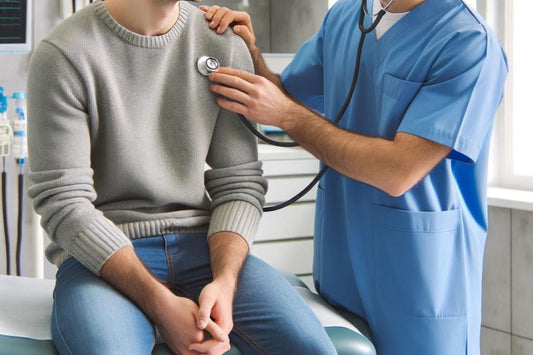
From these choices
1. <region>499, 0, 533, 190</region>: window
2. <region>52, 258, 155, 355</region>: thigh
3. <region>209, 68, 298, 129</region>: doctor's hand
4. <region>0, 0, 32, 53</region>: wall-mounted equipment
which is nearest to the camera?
<region>52, 258, 155, 355</region>: thigh

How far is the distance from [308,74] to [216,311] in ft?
2.51

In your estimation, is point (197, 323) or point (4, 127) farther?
point (4, 127)

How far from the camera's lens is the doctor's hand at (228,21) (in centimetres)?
146

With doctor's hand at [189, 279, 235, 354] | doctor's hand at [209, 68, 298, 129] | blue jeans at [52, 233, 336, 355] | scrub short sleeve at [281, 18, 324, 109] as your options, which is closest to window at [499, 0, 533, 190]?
scrub short sleeve at [281, 18, 324, 109]

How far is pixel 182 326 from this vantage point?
1162mm

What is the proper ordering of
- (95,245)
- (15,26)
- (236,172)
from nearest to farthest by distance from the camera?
(95,245), (236,172), (15,26)

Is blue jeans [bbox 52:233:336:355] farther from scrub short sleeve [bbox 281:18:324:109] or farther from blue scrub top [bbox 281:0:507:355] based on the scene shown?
scrub short sleeve [bbox 281:18:324:109]

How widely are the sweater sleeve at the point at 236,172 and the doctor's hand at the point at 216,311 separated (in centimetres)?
17

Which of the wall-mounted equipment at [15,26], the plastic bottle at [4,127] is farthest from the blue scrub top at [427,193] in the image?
the wall-mounted equipment at [15,26]

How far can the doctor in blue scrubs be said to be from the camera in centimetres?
135

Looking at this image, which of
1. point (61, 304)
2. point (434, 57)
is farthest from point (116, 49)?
point (434, 57)

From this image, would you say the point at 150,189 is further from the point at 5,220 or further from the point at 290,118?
the point at 5,220

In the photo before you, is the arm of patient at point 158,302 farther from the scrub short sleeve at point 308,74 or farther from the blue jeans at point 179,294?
the scrub short sleeve at point 308,74

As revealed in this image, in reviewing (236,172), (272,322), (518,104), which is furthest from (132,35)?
(518,104)
